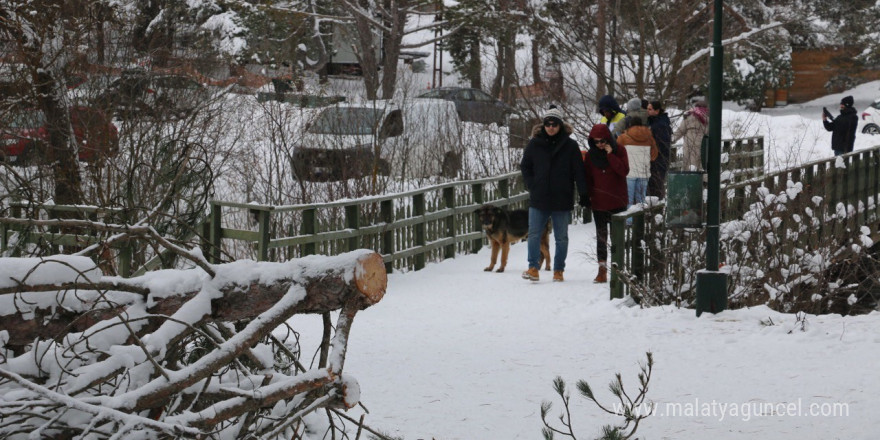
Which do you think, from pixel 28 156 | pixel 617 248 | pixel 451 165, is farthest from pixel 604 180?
pixel 28 156

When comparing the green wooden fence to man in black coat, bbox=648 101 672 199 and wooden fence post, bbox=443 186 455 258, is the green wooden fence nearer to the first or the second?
wooden fence post, bbox=443 186 455 258

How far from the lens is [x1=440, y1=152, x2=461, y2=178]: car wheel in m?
18.0

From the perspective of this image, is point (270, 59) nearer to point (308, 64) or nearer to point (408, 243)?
point (308, 64)

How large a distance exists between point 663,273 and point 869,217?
28.0ft

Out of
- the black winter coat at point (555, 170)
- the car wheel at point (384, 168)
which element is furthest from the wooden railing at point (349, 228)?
the black winter coat at point (555, 170)

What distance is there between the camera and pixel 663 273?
1022 centimetres

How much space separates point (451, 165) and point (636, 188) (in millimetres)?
6124

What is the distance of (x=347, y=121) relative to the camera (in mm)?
16875

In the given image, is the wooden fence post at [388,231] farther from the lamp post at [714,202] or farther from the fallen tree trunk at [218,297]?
the fallen tree trunk at [218,297]

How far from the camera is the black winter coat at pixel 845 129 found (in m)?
22.1

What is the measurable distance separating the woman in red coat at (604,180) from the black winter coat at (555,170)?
161 millimetres

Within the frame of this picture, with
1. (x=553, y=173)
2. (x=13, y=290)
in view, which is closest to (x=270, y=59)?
(x=553, y=173)

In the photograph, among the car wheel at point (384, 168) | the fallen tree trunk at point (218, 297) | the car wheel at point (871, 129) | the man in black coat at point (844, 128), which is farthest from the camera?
the car wheel at point (871, 129)

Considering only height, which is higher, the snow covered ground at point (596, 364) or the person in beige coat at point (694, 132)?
the person in beige coat at point (694, 132)
